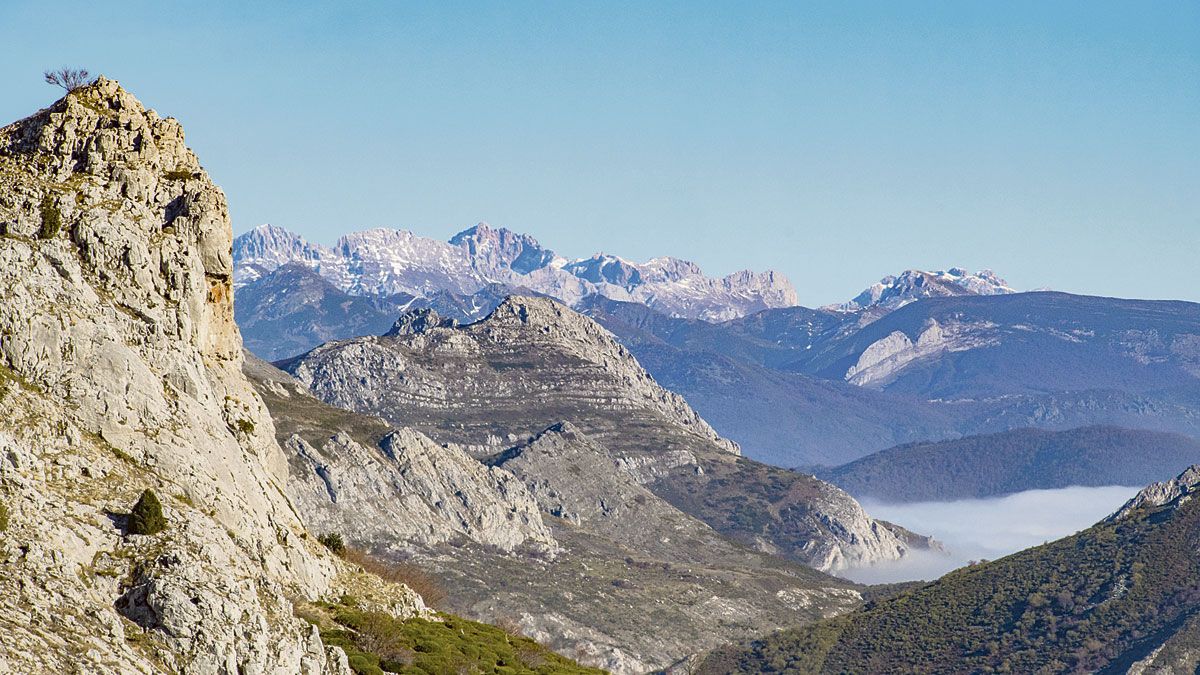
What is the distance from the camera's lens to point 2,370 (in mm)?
73500

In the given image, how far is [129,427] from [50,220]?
14.2 meters

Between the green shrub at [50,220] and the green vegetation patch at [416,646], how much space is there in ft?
78.9

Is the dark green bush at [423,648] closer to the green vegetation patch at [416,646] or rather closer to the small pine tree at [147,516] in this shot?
the green vegetation patch at [416,646]

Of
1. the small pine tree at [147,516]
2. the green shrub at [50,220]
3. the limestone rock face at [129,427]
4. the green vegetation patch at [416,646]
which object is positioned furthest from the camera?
the green shrub at [50,220]

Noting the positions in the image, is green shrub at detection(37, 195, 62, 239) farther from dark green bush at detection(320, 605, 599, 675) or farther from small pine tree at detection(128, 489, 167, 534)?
dark green bush at detection(320, 605, 599, 675)

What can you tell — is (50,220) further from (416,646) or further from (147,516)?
(416,646)

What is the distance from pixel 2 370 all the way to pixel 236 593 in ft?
52.8

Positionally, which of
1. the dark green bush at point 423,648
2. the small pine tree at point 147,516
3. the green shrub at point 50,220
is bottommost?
the dark green bush at point 423,648

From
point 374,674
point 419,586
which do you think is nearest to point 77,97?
point 374,674

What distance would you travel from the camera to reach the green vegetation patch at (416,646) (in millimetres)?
83375

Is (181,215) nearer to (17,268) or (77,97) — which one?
(77,97)

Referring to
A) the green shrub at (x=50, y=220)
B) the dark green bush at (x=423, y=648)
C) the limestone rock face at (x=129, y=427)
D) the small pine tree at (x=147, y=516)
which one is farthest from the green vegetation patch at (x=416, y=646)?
the green shrub at (x=50, y=220)

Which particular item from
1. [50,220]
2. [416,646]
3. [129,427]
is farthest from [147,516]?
[416,646]

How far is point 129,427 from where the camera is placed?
77750mm
